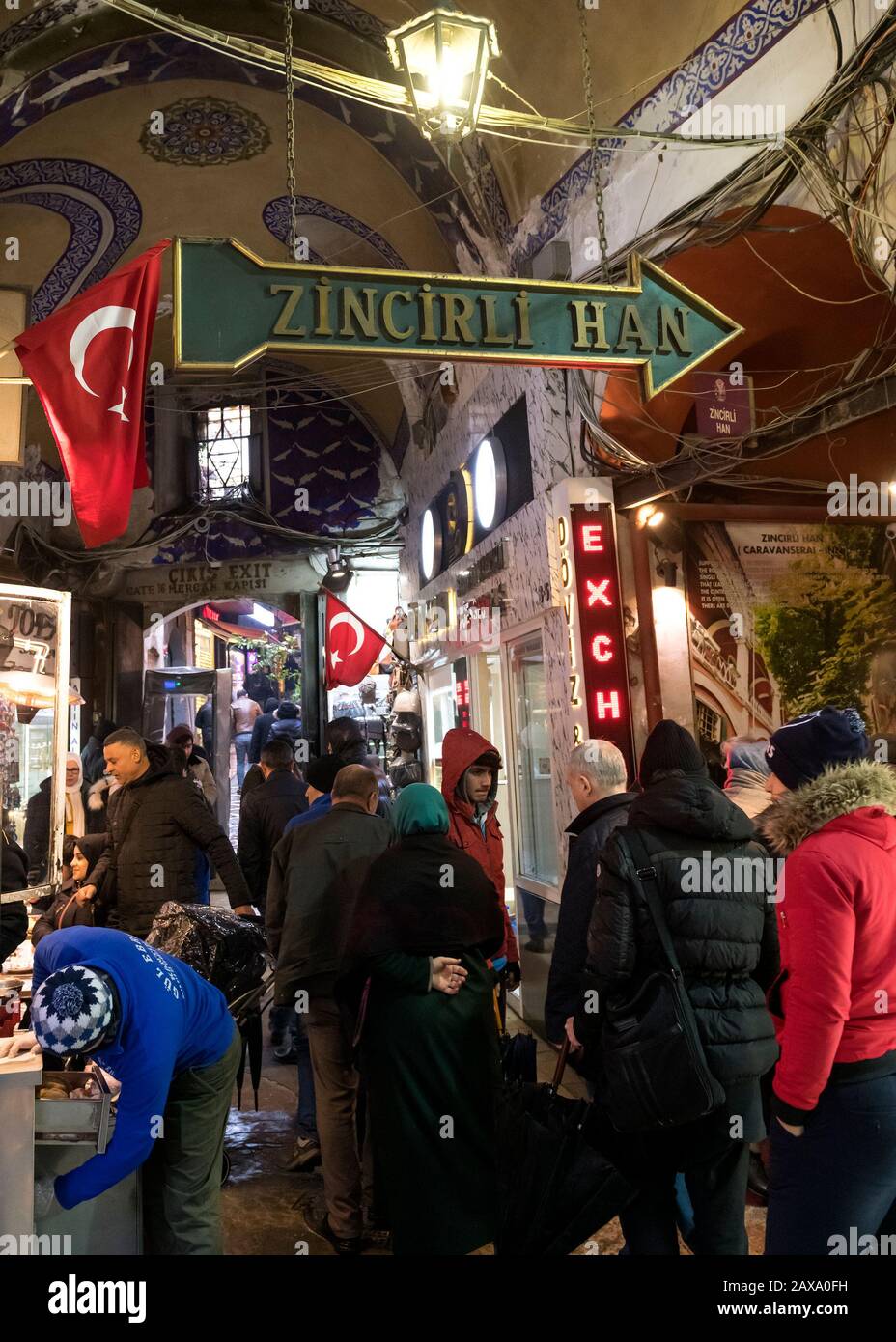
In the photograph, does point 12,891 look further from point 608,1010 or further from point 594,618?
point 594,618

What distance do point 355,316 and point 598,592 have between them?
2.89 meters

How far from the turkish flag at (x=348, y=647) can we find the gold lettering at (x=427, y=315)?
691cm

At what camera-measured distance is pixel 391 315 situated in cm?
319

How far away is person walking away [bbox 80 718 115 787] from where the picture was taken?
10.8 metres

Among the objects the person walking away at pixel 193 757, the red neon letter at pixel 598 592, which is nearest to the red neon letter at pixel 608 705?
the red neon letter at pixel 598 592

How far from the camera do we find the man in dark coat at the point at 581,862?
3.13 meters

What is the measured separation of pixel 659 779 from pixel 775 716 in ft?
11.0

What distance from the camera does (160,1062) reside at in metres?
2.57

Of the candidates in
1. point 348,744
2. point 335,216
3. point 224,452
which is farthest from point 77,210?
point 348,744

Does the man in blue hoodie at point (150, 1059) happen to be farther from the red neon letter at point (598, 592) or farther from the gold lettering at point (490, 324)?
the red neon letter at point (598, 592)

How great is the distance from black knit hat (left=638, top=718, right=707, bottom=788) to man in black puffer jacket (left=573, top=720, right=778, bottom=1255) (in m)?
0.11

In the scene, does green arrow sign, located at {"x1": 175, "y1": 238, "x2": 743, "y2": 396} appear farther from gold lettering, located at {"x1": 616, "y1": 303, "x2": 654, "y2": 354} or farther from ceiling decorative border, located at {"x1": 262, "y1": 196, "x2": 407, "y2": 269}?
ceiling decorative border, located at {"x1": 262, "y1": 196, "x2": 407, "y2": 269}

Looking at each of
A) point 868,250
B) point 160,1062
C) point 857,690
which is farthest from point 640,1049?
point 857,690

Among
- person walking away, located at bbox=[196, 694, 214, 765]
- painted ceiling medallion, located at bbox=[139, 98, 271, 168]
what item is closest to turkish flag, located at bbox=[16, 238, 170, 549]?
painted ceiling medallion, located at bbox=[139, 98, 271, 168]
